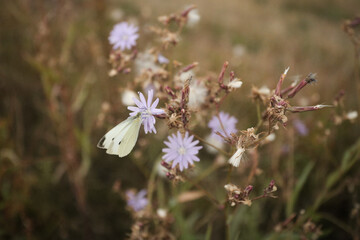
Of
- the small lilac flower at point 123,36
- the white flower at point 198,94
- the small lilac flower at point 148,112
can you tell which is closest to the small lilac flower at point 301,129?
the white flower at point 198,94

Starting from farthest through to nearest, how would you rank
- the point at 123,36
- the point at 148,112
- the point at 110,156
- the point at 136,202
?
the point at 110,156 < the point at 136,202 < the point at 123,36 < the point at 148,112

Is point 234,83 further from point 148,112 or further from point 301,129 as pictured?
point 301,129

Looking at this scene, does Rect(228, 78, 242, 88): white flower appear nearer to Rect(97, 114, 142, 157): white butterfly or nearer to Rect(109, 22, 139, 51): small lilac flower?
Rect(97, 114, 142, 157): white butterfly

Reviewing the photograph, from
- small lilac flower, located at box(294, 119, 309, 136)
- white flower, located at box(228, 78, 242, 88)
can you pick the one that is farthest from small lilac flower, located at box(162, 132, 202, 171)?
small lilac flower, located at box(294, 119, 309, 136)

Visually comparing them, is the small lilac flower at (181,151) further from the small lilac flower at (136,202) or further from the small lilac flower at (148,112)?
the small lilac flower at (136,202)

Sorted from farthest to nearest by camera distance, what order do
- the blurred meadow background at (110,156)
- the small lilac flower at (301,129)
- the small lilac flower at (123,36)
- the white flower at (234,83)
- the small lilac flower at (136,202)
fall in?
the small lilac flower at (301,129) → the blurred meadow background at (110,156) → the small lilac flower at (136,202) → the small lilac flower at (123,36) → the white flower at (234,83)

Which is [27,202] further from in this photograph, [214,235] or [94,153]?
[214,235]

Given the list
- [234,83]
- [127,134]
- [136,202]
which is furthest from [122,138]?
[136,202]
